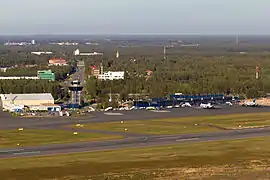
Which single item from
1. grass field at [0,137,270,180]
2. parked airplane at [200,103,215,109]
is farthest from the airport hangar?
grass field at [0,137,270,180]

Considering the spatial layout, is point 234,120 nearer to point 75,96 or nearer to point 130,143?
point 130,143

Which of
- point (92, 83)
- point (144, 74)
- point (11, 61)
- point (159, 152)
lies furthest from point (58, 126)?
point (11, 61)

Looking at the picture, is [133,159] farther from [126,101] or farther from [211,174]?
[126,101]

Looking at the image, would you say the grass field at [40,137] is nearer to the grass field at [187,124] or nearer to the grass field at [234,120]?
the grass field at [187,124]

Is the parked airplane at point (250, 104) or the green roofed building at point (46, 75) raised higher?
the green roofed building at point (46, 75)

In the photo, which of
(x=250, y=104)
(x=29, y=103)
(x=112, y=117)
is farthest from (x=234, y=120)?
(x=29, y=103)

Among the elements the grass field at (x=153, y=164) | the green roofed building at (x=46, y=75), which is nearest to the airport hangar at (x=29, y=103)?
the grass field at (x=153, y=164)
